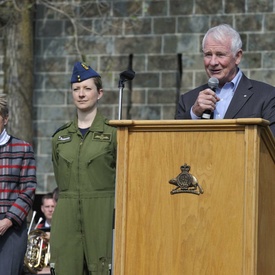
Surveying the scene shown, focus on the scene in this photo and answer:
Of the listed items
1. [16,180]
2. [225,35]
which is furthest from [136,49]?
[225,35]

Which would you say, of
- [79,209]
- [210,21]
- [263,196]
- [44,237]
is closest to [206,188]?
[263,196]

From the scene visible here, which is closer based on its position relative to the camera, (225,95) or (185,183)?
(185,183)

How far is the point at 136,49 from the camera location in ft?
44.5

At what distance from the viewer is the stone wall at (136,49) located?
13141 mm

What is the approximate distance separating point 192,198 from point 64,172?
197 cm

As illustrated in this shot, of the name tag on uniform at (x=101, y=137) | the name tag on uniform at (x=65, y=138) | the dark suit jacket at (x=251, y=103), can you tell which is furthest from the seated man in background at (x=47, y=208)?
the dark suit jacket at (x=251, y=103)

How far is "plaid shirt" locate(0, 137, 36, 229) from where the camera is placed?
24.9 feet

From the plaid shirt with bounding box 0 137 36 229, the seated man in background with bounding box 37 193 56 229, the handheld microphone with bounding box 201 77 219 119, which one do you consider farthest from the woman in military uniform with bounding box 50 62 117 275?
the seated man in background with bounding box 37 193 56 229

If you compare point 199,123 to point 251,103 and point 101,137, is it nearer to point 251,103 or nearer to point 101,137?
point 251,103

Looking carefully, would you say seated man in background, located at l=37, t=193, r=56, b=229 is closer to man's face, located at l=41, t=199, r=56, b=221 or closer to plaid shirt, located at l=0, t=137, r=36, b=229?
man's face, located at l=41, t=199, r=56, b=221

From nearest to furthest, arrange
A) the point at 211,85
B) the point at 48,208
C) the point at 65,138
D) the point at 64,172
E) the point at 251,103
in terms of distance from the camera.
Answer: the point at 211,85 → the point at 251,103 → the point at 64,172 → the point at 65,138 → the point at 48,208

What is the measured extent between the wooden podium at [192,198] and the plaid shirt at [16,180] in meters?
2.18

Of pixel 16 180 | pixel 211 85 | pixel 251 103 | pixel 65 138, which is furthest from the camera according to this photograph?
pixel 16 180

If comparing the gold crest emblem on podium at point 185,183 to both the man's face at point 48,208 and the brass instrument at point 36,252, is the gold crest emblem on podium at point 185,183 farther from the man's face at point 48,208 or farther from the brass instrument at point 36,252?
the man's face at point 48,208
